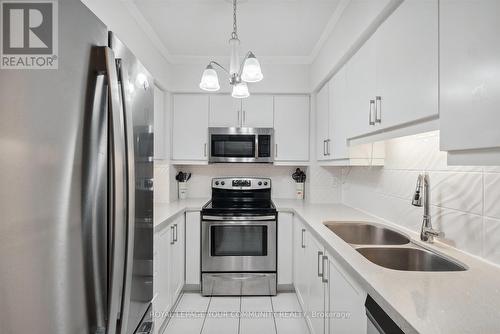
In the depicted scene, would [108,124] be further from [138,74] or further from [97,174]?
[138,74]

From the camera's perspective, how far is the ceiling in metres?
1.86

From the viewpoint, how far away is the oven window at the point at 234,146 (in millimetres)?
2793

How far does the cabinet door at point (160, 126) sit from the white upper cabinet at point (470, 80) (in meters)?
2.13

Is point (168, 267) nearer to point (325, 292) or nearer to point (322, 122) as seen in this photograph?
point (325, 292)

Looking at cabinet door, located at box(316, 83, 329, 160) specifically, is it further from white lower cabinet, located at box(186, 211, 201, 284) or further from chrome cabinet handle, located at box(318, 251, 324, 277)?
white lower cabinet, located at box(186, 211, 201, 284)

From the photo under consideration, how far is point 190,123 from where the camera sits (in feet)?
9.43

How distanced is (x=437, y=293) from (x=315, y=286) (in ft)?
3.28

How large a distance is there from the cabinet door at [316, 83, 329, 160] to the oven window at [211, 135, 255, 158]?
0.70 m

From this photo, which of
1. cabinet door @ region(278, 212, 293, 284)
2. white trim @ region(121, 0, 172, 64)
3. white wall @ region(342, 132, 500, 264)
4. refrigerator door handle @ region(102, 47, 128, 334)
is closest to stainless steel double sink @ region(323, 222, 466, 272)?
white wall @ region(342, 132, 500, 264)

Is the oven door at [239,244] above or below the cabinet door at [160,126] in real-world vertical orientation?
below

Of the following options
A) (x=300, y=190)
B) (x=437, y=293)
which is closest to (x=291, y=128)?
(x=300, y=190)

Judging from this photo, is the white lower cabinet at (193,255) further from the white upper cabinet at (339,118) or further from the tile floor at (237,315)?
the white upper cabinet at (339,118)

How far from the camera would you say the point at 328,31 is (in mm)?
2164

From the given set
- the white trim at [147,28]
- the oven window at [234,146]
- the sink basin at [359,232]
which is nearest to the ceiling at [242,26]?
the white trim at [147,28]
